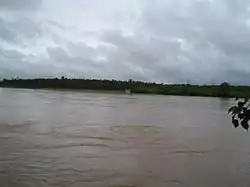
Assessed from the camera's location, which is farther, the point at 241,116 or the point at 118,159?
the point at 118,159

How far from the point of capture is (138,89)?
116 m

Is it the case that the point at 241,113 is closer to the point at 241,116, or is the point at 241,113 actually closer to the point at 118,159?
the point at 241,116

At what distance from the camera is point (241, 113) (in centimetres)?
396

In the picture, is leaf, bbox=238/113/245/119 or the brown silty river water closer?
leaf, bbox=238/113/245/119

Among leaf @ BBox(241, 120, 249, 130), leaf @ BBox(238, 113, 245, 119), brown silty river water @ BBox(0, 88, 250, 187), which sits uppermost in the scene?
Answer: leaf @ BBox(238, 113, 245, 119)

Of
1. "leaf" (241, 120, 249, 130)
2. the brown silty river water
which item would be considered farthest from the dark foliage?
the brown silty river water

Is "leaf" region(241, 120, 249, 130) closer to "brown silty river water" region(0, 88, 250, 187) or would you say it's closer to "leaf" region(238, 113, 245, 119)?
"leaf" region(238, 113, 245, 119)

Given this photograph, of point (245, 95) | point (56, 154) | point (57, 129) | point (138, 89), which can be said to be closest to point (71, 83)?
point (138, 89)

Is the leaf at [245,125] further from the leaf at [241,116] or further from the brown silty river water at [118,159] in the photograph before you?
the brown silty river water at [118,159]

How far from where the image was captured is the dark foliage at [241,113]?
3.90 m

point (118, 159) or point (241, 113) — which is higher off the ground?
point (241, 113)

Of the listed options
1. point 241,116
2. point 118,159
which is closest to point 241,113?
point 241,116

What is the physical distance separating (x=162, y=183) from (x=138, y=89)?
105 meters

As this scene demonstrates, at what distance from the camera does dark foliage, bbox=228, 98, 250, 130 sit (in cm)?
390
